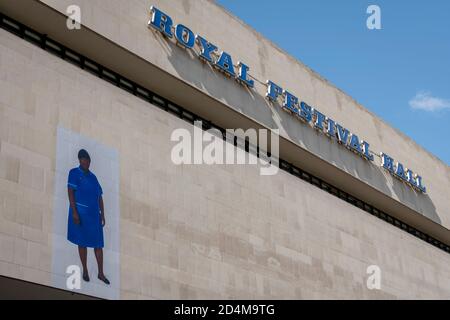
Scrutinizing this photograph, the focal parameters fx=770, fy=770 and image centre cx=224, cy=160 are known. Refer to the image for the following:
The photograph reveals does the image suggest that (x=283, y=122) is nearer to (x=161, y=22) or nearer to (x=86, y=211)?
(x=161, y=22)

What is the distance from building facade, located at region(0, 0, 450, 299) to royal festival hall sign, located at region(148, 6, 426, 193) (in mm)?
→ 84

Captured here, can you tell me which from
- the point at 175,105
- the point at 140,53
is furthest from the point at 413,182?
the point at 140,53

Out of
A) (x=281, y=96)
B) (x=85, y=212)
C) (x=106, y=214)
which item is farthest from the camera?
(x=281, y=96)

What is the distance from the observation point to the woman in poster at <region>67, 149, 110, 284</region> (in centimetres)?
2377

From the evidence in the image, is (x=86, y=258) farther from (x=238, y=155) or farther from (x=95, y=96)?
(x=238, y=155)

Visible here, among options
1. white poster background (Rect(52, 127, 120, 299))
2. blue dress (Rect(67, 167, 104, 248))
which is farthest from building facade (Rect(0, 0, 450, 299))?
blue dress (Rect(67, 167, 104, 248))

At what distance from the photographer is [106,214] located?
24984mm

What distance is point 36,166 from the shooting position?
918 inches

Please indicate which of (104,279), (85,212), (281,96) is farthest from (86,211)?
(281,96)

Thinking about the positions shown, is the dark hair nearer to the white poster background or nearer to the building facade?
the white poster background

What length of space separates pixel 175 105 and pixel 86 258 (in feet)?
29.5

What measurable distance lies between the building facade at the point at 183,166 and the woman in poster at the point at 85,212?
0.27 m

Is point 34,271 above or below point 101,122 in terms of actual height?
below

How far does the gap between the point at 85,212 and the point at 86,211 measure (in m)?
0.05
